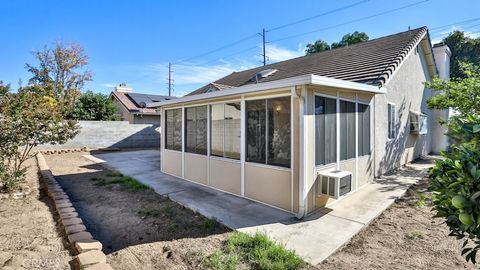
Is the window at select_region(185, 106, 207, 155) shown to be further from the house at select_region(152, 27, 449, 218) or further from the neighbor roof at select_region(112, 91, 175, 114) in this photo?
the neighbor roof at select_region(112, 91, 175, 114)

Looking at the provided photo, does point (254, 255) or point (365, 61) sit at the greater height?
point (365, 61)

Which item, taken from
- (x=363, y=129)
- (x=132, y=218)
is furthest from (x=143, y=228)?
(x=363, y=129)

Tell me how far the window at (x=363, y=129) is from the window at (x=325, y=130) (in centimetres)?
135

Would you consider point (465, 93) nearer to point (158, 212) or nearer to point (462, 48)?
point (158, 212)

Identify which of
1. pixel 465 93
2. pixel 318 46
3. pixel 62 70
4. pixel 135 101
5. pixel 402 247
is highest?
pixel 318 46

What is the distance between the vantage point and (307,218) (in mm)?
A: 4867

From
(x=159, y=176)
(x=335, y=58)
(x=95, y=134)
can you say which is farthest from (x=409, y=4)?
(x=95, y=134)

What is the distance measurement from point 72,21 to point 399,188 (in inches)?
635

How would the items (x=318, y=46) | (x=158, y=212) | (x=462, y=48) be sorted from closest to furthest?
(x=158, y=212) < (x=462, y=48) < (x=318, y=46)

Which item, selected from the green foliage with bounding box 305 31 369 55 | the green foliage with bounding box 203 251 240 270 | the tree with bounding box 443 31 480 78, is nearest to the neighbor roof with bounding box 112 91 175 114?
the green foliage with bounding box 305 31 369 55

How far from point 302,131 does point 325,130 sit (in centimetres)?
83

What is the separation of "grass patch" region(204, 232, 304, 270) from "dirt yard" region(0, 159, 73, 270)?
1.85 metres

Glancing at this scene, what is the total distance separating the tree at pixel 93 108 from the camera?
19.2m

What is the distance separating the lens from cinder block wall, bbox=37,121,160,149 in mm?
15742
